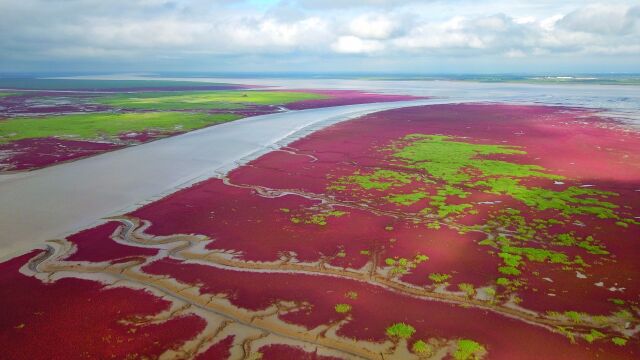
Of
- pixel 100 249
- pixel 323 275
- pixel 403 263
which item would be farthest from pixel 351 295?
pixel 100 249

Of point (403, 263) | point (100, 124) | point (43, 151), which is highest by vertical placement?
point (100, 124)

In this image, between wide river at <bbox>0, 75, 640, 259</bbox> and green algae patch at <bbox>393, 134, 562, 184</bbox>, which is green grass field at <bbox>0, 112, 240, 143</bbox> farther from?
green algae patch at <bbox>393, 134, 562, 184</bbox>

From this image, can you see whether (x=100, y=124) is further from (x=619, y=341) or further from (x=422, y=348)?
(x=619, y=341)

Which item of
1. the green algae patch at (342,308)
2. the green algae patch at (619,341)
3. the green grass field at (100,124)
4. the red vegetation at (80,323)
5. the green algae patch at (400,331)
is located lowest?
the green algae patch at (619,341)

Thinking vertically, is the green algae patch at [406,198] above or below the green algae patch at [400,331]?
above

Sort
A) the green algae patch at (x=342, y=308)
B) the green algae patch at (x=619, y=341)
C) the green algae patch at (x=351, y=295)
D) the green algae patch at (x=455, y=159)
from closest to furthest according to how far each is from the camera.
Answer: the green algae patch at (x=619, y=341)
the green algae patch at (x=342, y=308)
the green algae patch at (x=351, y=295)
the green algae patch at (x=455, y=159)

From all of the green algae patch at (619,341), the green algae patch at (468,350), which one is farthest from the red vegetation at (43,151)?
the green algae patch at (619,341)

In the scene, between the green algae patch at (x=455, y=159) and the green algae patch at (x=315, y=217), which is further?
the green algae patch at (x=455, y=159)

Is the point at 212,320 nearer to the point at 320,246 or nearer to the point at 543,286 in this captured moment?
the point at 320,246

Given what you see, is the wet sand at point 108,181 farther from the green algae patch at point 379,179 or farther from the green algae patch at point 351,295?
the green algae patch at point 351,295
